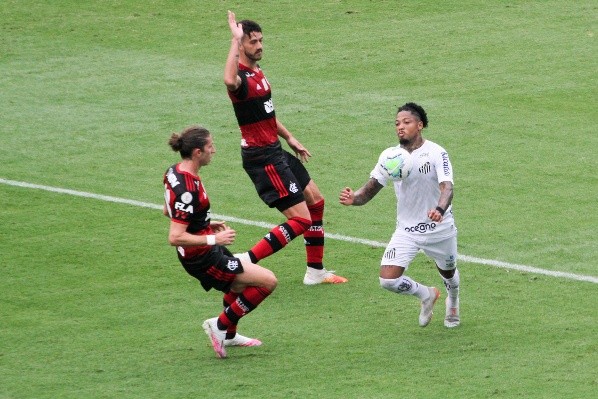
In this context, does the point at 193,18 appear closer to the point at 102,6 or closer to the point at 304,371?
the point at 102,6

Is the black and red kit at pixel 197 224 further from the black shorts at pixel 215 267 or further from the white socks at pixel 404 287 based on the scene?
the white socks at pixel 404 287

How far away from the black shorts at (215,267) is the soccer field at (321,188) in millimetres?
677

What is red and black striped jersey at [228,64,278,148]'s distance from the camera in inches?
474

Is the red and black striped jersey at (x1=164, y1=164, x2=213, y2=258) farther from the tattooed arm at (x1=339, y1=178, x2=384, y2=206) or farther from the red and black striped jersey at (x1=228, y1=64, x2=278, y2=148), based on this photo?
the red and black striped jersey at (x1=228, y1=64, x2=278, y2=148)

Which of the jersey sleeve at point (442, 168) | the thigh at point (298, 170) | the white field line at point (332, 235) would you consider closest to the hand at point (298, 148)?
the thigh at point (298, 170)

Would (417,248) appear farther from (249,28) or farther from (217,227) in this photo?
(249,28)

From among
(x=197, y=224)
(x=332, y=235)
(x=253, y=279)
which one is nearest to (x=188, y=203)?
(x=197, y=224)

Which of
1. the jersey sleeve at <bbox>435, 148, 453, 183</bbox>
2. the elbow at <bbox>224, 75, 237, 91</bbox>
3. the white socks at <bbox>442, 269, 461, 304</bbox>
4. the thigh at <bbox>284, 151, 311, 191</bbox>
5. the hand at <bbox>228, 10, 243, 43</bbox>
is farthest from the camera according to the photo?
the thigh at <bbox>284, 151, 311, 191</bbox>

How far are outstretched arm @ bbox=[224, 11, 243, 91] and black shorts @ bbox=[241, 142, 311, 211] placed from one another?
75 centimetres

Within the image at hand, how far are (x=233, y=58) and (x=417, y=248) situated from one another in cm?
240

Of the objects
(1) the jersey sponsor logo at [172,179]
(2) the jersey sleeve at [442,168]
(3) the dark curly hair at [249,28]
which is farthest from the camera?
(3) the dark curly hair at [249,28]

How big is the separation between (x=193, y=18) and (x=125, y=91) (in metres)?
4.42

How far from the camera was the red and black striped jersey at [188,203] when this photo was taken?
32.3 feet

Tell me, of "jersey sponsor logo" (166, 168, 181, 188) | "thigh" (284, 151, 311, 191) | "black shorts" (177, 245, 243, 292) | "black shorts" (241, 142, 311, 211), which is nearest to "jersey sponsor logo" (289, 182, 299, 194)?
"black shorts" (241, 142, 311, 211)
